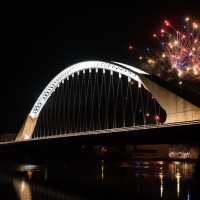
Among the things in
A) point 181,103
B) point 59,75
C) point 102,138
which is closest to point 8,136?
point 59,75

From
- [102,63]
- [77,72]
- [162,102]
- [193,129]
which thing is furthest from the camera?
[77,72]

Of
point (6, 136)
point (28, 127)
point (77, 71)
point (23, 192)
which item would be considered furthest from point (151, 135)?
point (6, 136)

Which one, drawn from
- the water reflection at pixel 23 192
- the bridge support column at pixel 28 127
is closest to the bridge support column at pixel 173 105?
the water reflection at pixel 23 192

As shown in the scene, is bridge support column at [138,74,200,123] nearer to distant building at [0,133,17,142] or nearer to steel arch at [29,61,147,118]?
steel arch at [29,61,147,118]

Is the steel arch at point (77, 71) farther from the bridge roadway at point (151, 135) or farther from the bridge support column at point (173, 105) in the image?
the bridge roadway at point (151, 135)

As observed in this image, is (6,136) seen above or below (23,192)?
above

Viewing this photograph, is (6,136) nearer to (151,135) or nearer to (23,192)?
(151,135)

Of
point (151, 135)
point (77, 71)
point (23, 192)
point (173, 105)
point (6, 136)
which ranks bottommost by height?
point (23, 192)

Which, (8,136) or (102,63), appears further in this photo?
(8,136)

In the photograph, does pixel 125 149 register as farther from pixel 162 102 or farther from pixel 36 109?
pixel 162 102
